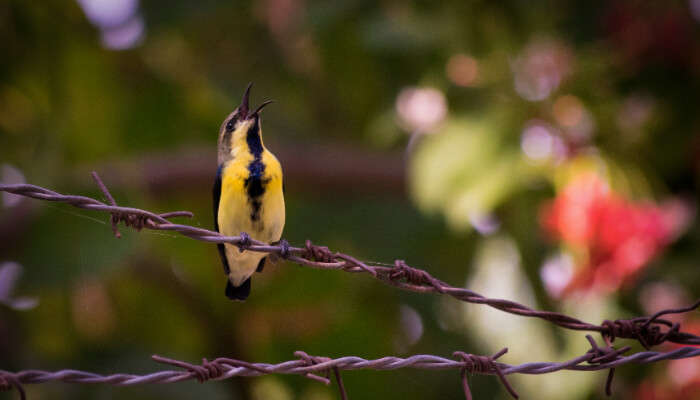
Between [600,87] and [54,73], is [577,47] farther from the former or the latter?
[54,73]

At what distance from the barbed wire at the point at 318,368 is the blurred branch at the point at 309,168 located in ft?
12.7

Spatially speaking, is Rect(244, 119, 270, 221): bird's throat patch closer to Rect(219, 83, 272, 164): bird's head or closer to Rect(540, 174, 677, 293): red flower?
Rect(219, 83, 272, 164): bird's head

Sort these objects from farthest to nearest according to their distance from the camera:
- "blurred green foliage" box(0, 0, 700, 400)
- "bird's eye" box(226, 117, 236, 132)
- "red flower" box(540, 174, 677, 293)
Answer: "blurred green foliage" box(0, 0, 700, 400) → "red flower" box(540, 174, 677, 293) → "bird's eye" box(226, 117, 236, 132)

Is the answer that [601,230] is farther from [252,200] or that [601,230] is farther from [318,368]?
[318,368]

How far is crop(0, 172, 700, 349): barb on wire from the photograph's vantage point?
5.99 ft

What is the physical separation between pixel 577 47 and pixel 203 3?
249 cm

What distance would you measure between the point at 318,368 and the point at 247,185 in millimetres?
698

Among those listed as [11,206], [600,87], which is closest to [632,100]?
[600,87]

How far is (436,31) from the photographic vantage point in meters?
4.90

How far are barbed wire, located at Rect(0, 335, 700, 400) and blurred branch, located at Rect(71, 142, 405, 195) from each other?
12.7 feet

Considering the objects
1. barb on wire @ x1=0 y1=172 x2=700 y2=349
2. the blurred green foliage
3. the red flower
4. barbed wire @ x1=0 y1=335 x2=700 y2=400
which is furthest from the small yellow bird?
the red flower

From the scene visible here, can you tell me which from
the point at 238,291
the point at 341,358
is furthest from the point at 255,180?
the point at 341,358

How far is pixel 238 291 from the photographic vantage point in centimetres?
260

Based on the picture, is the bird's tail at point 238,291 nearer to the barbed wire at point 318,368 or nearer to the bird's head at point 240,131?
the bird's head at point 240,131
